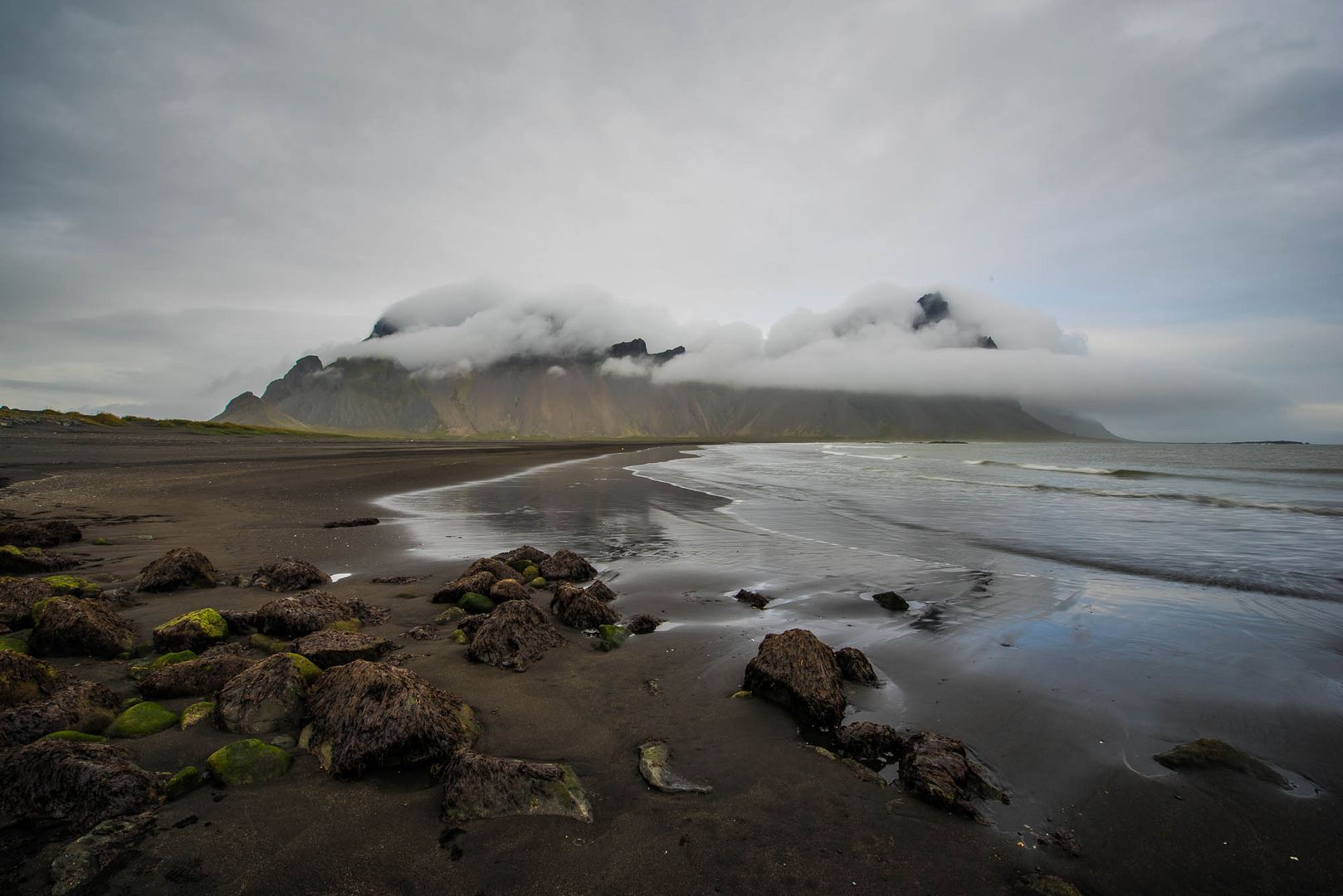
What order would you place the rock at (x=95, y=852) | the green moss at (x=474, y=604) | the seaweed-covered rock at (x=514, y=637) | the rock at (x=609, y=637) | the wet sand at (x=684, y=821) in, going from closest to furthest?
the rock at (x=95, y=852), the wet sand at (x=684, y=821), the seaweed-covered rock at (x=514, y=637), the rock at (x=609, y=637), the green moss at (x=474, y=604)

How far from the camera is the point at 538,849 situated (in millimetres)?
3729

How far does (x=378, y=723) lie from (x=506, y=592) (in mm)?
4302

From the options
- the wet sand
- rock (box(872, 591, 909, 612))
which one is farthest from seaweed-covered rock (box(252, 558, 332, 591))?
rock (box(872, 591, 909, 612))

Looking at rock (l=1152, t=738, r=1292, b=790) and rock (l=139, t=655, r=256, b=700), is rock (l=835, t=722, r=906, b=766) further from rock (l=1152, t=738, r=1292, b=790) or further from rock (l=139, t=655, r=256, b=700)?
rock (l=139, t=655, r=256, b=700)

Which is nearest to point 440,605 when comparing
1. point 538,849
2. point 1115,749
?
point 538,849

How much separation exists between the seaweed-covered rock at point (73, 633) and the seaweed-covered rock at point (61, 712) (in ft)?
4.10

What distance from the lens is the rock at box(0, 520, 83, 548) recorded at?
11164 mm

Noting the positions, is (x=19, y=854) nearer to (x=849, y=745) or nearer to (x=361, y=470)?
(x=849, y=745)

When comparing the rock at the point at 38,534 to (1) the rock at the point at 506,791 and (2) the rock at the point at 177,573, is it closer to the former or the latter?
(2) the rock at the point at 177,573

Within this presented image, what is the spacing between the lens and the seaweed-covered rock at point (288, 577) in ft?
30.6

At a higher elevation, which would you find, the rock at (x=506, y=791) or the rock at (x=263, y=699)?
the rock at (x=263, y=699)

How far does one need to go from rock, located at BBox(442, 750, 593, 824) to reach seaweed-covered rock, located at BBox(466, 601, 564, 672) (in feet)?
7.66

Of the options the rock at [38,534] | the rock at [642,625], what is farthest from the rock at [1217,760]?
the rock at [38,534]

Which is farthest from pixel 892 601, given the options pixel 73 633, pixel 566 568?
pixel 73 633
